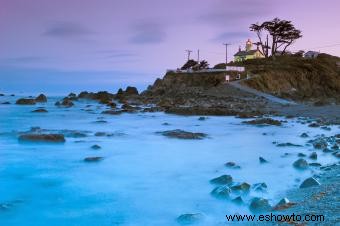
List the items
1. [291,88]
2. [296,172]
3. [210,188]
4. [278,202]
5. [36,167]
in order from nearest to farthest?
[278,202] → [210,188] → [296,172] → [36,167] → [291,88]

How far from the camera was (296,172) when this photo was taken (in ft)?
30.8

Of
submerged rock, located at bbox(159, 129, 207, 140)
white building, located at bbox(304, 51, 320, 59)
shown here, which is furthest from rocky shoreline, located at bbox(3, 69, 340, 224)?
white building, located at bbox(304, 51, 320, 59)

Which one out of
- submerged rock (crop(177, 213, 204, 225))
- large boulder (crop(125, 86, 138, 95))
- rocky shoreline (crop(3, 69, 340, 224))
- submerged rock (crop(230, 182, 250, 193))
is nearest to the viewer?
submerged rock (crop(177, 213, 204, 225))

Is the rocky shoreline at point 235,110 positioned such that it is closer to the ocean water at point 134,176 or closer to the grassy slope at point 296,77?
the ocean water at point 134,176

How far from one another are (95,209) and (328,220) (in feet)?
11.2

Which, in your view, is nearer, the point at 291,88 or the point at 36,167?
the point at 36,167

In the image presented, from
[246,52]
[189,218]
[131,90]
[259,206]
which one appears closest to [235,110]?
[259,206]

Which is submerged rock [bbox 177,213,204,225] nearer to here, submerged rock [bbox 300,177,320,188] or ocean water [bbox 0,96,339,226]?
ocean water [bbox 0,96,339,226]

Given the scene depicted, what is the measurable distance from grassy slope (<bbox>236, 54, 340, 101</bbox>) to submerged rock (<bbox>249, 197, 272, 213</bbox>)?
4451cm

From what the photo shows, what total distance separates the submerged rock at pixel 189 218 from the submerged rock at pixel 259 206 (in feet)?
2.66

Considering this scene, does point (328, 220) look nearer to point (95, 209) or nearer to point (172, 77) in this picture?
point (95, 209)

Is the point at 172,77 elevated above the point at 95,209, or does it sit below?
above

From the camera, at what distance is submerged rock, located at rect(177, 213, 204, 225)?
5.90 m

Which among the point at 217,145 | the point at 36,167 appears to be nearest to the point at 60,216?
the point at 36,167
